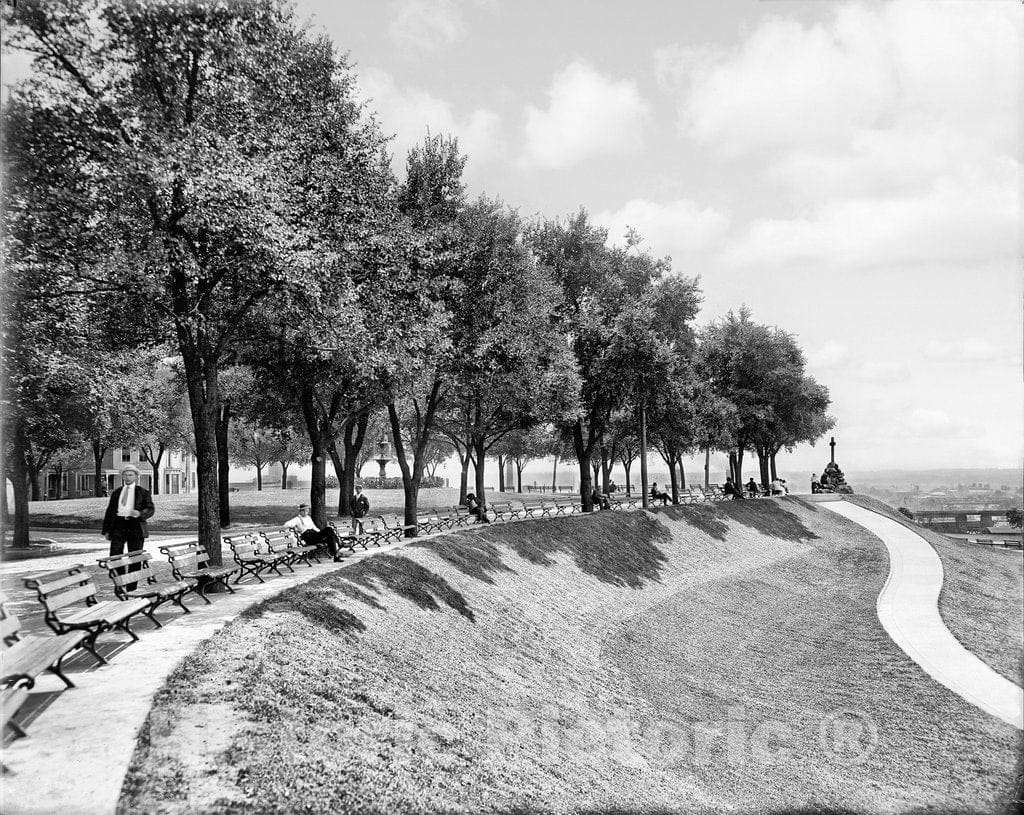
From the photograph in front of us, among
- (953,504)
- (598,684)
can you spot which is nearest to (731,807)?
(598,684)

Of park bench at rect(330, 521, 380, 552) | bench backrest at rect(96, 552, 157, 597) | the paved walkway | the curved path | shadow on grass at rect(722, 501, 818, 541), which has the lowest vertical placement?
the curved path

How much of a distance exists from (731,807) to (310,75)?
1704cm

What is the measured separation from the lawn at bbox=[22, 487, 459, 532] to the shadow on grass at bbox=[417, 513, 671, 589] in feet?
42.2

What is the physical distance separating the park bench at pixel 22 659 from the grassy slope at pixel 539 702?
109cm

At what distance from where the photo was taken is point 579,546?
28.5 meters

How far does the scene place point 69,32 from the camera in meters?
13.4

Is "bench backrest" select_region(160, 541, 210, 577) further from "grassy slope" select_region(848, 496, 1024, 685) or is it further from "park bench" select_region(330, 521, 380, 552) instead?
"grassy slope" select_region(848, 496, 1024, 685)

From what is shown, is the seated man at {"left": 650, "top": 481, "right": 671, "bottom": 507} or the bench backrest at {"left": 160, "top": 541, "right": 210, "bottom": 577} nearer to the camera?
the bench backrest at {"left": 160, "top": 541, "right": 210, "bottom": 577}

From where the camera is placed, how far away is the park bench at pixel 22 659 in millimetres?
6602

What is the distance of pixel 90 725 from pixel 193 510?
121 ft

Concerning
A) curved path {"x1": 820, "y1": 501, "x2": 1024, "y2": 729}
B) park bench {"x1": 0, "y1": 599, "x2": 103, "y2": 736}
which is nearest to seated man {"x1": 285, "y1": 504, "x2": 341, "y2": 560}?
park bench {"x1": 0, "y1": 599, "x2": 103, "y2": 736}

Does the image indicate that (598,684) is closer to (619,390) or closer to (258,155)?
(258,155)

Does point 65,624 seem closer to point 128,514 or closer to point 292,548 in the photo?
point 128,514

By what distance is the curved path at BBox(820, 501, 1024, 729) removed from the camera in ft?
55.7
